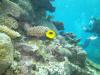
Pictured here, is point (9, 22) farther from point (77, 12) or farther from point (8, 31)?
point (77, 12)

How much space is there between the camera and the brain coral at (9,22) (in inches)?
248

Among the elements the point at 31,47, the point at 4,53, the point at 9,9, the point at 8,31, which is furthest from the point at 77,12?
the point at 4,53

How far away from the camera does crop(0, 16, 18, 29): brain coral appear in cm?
629

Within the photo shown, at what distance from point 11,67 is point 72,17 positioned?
1979 inches

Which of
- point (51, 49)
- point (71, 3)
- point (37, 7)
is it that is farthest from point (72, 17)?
point (51, 49)

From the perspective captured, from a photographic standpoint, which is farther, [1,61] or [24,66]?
[24,66]

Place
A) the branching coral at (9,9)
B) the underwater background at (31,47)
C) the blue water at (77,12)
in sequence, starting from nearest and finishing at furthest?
the underwater background at (31,47) → the branching coral at (9,9) → the blue water at (77,12)

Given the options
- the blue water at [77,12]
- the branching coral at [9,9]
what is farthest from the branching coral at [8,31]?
the blue water at [77,12]

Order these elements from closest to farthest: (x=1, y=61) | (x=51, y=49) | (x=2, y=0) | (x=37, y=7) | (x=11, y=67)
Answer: (x=1, y=61), (x=11, y=67), (x=51, y=49), (x=2, y=0), (x=37, y=7)

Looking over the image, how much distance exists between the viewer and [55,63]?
5.88 m

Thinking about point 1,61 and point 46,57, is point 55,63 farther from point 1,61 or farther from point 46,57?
point 1,61

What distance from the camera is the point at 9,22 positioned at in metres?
6.36

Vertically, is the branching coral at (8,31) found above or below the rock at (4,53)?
above

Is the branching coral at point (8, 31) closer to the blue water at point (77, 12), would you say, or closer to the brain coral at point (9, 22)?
the brain coral at point (9, 22)
